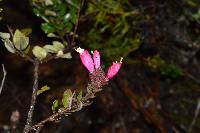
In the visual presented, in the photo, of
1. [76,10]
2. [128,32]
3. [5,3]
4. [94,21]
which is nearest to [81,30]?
[94,21]

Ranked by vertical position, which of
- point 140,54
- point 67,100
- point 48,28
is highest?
point 140,54

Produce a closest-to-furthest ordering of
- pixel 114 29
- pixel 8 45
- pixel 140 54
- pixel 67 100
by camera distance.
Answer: pixel 67 100 < pixel 8 45 < pixel 114 29 < pixel 140 54

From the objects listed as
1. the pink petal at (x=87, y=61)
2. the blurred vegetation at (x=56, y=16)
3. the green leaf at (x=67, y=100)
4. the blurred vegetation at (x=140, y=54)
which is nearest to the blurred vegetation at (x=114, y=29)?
the blurred vegetation at (x=140, y=54)

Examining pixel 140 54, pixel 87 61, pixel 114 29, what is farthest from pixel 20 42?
pixel 140 54

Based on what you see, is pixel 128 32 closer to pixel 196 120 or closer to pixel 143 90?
pixel 143 90

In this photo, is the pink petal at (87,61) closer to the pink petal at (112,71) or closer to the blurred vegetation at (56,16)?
the pink petal at (112,71)

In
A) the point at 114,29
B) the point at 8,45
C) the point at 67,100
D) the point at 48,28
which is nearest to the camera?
the point at 67,100

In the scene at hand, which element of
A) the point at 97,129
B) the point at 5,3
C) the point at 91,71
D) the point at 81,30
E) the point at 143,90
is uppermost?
the point at 5,3

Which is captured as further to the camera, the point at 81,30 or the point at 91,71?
the point at 81,30

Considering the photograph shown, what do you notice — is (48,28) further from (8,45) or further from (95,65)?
(95,65)

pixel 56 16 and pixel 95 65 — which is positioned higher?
pixel 56 16

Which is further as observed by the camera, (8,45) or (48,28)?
(48,28)
